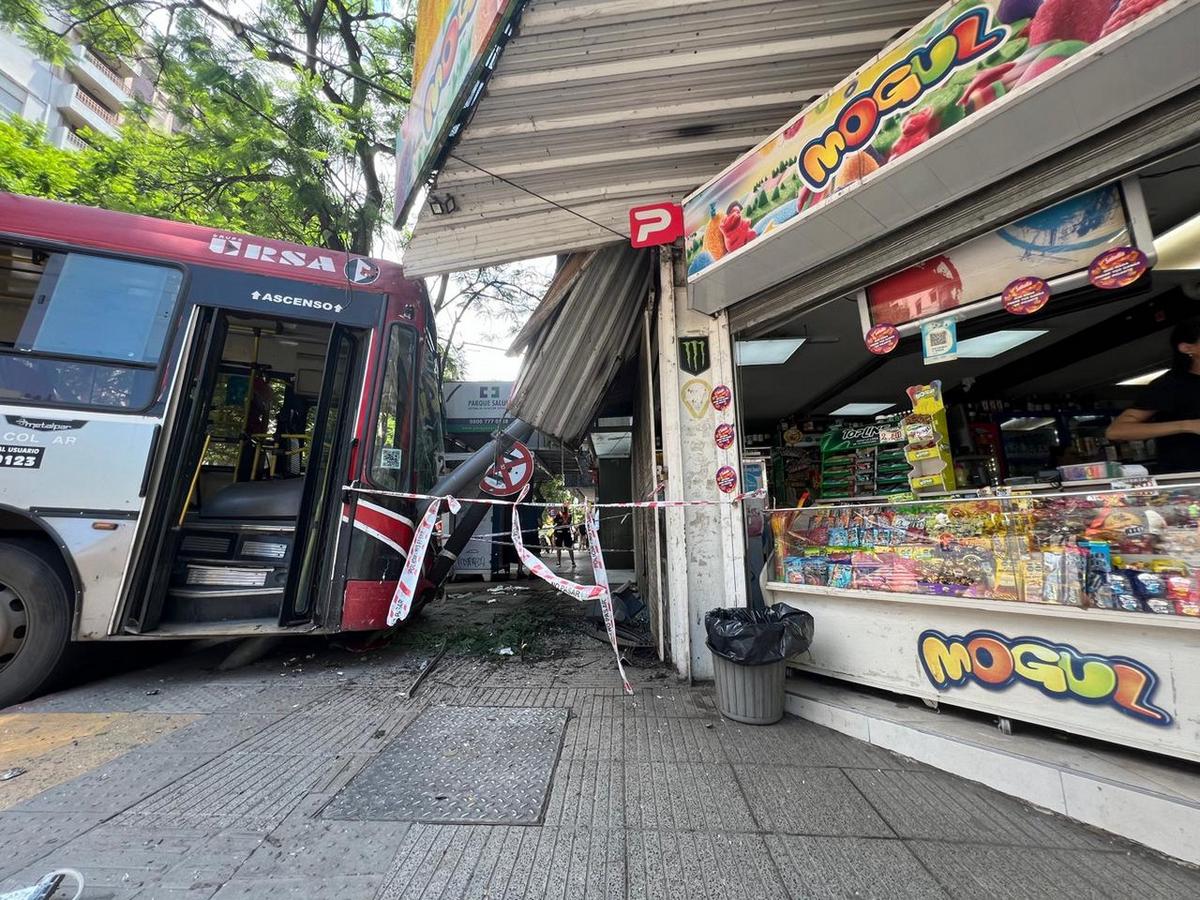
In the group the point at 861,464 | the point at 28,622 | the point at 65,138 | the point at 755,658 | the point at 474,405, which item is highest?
the point at 65,138

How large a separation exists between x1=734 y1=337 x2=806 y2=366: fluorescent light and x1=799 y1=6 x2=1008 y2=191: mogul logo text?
1.89 metres

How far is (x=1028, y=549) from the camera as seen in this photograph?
8.86 ft

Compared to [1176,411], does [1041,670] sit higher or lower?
lower

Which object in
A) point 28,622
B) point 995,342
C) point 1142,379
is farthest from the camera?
point 1142,379

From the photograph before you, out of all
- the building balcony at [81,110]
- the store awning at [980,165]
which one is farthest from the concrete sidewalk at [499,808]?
the building balcony at [81,110]

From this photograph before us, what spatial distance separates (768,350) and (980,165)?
272 cm

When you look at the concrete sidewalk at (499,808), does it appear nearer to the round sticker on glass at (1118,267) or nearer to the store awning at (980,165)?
the round sticker on glass at (1118,267)

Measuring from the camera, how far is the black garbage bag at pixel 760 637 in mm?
3096

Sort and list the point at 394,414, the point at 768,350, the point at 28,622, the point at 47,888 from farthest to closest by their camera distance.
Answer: the point at 768,350
the point at 394,414
the point at 28,622
the point at 47,888

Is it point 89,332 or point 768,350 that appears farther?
point 768,350

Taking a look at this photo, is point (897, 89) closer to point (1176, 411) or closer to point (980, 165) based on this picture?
point (980, 165)

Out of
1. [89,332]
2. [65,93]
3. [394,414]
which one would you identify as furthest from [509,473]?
[65,93]

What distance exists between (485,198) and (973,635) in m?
4.92

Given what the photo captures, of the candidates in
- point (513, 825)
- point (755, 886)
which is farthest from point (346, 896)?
point (755, 886)
